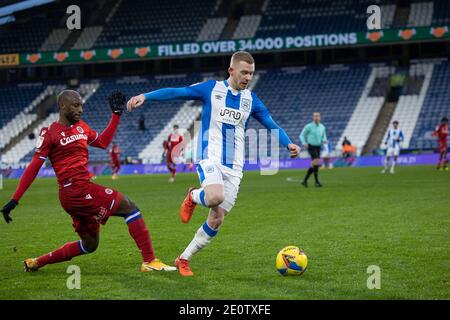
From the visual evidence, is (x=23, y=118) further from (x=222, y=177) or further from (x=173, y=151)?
(x=222, y=177)

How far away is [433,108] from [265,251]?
3540 centimetres

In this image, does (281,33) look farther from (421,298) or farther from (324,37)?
(421,298)

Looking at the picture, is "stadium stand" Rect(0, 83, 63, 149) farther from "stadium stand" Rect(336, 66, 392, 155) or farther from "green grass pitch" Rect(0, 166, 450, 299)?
"green grass pitch" Rect(0, 166, 450, 299)

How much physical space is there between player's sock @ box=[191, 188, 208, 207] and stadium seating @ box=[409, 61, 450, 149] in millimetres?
33940

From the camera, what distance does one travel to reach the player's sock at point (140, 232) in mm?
8008

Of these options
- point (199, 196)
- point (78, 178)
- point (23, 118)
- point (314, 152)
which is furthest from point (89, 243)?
point (23, 118)

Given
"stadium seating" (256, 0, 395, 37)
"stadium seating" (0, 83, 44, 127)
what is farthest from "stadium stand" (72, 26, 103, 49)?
"stadium seating" (256, 0, 395, 37)

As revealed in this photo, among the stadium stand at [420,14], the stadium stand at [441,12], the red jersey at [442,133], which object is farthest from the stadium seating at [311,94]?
the red jersey at [442,133]

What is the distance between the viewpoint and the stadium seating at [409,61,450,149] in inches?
1587

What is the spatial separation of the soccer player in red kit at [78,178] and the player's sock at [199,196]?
2.28 feet

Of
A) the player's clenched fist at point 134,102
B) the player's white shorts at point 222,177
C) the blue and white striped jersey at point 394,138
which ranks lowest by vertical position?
the player's white shorts at point 222,177

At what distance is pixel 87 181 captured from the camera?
25.7 feet

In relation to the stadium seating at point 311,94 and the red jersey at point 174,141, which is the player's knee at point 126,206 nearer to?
the red jersey at point 174,141
